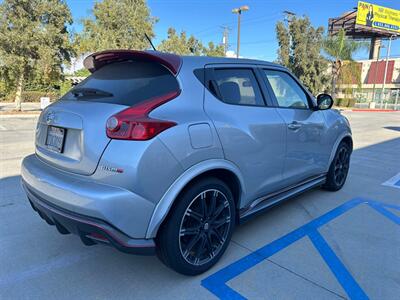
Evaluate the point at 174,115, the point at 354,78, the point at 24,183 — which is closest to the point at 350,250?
the point at 174,115

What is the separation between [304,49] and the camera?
3195 cm

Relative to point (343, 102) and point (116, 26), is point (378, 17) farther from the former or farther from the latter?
point (116, 26)

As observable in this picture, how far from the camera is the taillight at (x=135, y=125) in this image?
209 centimetres

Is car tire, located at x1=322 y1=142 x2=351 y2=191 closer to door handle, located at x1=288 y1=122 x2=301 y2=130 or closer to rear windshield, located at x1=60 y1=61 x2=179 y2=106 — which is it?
door handle, located at x1=288 y1=122 x2=301 y2=130

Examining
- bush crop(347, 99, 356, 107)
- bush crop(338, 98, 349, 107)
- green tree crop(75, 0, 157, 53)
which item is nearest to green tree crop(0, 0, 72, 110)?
green tree crop(75, 0, 157, 53)

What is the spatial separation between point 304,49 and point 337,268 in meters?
32.6

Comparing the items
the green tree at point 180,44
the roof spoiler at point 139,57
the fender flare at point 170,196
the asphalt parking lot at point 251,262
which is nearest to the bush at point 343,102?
the green tree at point 180,44

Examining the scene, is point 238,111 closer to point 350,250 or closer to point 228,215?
point 228,215

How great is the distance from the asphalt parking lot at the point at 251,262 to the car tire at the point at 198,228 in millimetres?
167

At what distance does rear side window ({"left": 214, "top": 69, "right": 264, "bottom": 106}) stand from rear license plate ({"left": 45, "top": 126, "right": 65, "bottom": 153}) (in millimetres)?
1310

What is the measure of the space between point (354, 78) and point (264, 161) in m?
38.3

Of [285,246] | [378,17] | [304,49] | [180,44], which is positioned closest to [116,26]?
[180,44]

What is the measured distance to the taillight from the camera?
209 cm

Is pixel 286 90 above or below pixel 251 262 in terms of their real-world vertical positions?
above
